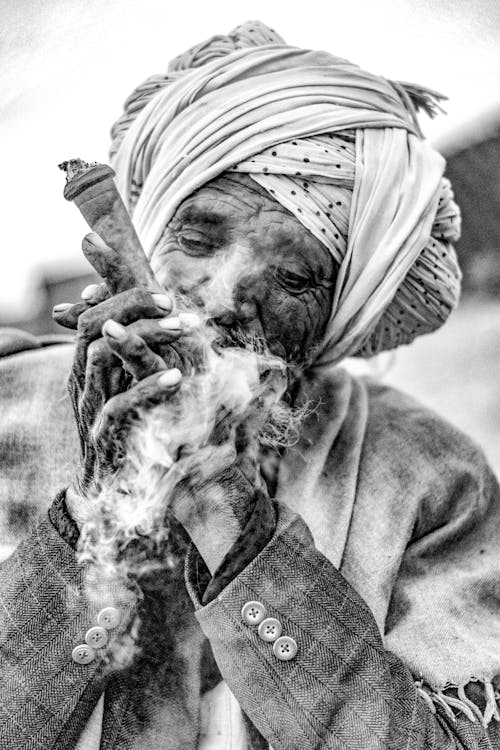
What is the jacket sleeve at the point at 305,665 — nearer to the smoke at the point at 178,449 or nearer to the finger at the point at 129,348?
the smoke at the point at 178,449

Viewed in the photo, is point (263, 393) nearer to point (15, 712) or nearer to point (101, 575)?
point (101, 575)

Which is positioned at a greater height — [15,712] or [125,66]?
[125,66]

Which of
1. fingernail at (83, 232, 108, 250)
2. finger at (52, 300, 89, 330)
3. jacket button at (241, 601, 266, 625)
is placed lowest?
jacket button at (241, 601, 266, 625)

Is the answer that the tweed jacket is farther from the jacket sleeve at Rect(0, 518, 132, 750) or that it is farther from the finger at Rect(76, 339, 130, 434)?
the finger at Rect(76, 339, 130, 434)

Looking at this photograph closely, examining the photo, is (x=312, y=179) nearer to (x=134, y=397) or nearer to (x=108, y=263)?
(x=108, y=263)

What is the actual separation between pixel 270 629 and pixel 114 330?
575mm

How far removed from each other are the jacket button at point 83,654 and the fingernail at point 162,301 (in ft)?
1.92

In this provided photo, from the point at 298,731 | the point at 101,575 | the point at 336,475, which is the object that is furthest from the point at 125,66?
the point at 298,731

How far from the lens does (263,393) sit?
1.69m

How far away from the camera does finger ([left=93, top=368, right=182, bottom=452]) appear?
118 centimetres

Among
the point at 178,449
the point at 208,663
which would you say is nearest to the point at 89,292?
the point at 178,449

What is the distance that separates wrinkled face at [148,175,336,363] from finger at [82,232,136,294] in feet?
1.15

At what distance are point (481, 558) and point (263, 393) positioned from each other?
0.65 metres

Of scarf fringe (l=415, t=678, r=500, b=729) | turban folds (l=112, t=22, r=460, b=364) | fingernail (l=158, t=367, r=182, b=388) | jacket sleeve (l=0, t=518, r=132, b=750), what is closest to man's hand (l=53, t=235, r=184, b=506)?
fingernail (l=158, t=367, r=182, b=388)
